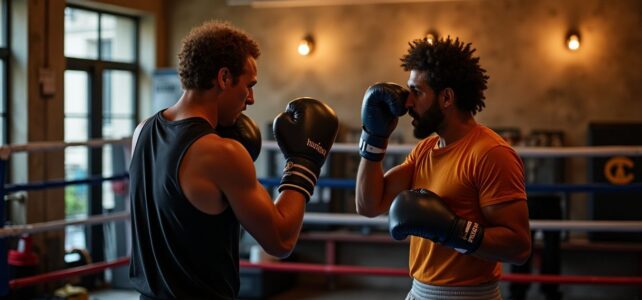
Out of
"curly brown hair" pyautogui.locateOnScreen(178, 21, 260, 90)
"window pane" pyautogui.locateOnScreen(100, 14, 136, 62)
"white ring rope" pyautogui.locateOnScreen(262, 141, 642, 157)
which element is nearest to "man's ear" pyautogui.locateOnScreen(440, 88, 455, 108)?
"curly brown hair" pyautogui.locateOnScreen(178, 21, 260, 90)

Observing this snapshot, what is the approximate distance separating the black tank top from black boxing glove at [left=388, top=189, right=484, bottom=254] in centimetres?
48

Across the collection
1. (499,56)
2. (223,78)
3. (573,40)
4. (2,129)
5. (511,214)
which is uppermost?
(573,40)

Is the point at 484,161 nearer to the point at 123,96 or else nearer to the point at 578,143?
the point at 578,143

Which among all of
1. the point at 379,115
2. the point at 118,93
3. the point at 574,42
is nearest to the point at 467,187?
the point at 379,115

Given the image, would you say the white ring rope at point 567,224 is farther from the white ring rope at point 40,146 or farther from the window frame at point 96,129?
the window frame at point 96,129

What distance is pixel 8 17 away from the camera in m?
5.04

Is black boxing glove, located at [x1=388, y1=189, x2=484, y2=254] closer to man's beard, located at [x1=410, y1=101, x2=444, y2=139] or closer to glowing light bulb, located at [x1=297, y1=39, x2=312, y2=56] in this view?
man's beard, located at [x1=410, y1=101, x2=444, y2=139]

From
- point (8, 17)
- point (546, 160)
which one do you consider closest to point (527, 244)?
point (546, 160)

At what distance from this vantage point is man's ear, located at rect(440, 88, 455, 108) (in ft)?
6.82

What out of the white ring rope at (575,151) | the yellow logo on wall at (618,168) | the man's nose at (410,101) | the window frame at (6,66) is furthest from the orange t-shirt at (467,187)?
the window frame at (6,66)

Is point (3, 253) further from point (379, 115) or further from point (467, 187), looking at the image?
point (467, 187)

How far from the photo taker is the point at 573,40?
5.34 m

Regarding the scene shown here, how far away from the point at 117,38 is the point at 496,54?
9.61 ft

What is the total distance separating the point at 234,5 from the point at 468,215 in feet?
14.7
